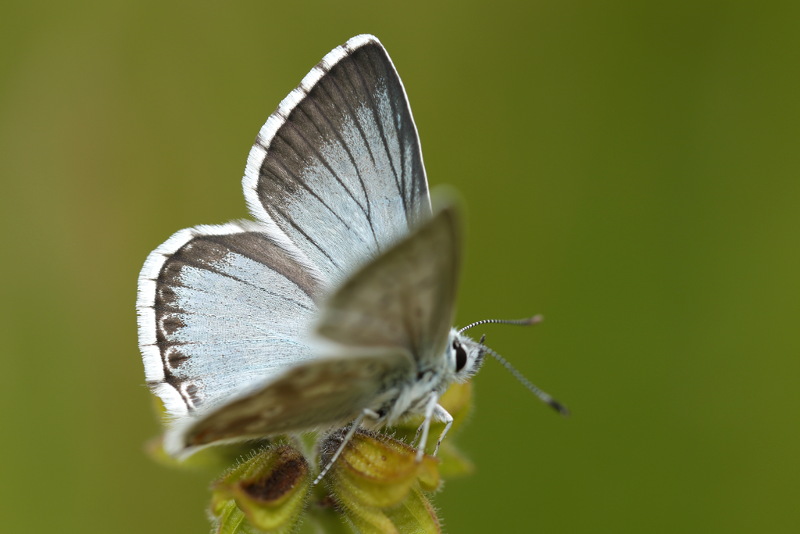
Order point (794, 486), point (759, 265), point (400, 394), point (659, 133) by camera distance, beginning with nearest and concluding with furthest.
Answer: point (400, 394), point (794, 486), point (759, 265), point (659, 133)

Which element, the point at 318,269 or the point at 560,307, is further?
the point at 560,307

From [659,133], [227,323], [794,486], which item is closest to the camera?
[227,323]

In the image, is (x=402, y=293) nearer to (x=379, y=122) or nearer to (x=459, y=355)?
(x=459, y=355)

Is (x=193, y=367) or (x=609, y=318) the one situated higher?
(x=193, y=367)

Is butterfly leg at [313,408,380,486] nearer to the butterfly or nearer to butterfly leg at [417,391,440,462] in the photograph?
the butterfly

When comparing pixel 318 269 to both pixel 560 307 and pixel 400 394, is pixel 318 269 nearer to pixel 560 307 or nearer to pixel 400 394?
pixel 400 394

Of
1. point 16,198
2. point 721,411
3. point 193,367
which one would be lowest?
point 721,411

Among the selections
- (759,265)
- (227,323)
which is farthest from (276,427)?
(759,265)

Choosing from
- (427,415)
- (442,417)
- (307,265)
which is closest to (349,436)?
(427,415)
